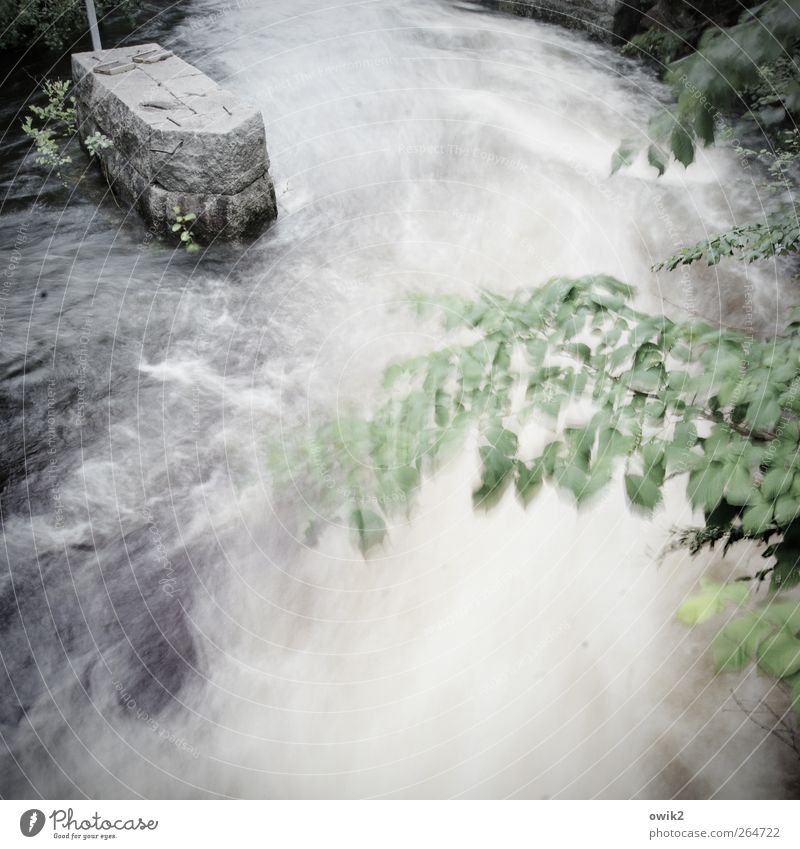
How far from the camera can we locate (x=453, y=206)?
255cm

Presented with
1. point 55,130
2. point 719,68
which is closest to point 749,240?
point 719,68

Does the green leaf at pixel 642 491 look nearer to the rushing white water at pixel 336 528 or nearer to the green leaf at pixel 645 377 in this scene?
the green leaf at pixel 645 377

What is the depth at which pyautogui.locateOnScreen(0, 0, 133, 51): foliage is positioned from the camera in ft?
7.73

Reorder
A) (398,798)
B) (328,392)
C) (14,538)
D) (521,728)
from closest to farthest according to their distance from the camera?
(398,798)
(521,728)
(14,538)
(328,392)

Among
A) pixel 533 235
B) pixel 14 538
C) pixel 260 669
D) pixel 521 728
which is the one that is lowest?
pixel 521 728

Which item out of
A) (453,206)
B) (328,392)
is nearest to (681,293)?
(453,206)

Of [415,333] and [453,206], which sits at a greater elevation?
[453,206]

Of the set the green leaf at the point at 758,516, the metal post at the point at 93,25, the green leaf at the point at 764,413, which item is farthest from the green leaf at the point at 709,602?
the metal post at the point at 93,25

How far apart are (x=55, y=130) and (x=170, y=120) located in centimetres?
58

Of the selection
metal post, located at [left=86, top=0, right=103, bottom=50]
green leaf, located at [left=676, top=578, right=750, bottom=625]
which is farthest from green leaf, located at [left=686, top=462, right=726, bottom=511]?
metal post, located at [left=86, top=0, right=103, bottom=50]

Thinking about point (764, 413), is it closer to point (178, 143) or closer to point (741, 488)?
point (741, 488)
